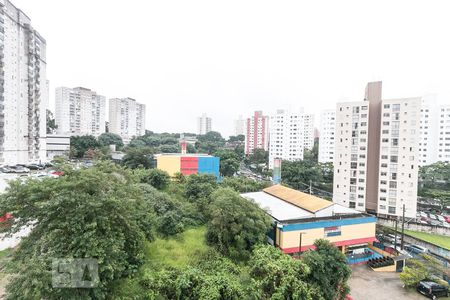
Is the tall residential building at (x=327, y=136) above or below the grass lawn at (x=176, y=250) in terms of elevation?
above

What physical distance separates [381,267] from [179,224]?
12.9 metres

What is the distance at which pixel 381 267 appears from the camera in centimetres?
1375

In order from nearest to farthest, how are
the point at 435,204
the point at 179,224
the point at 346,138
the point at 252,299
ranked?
the point at 252,299 → the point at 179,224 → the point at 346,138 → the point at 435,204

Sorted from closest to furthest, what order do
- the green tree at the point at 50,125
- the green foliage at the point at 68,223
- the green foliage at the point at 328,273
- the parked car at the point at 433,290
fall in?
1. the green foliage at the point at 68,223
2. the green foliage at the point at 328,273
3. the parked car at the point at 433,290
4. the green tree at the point at 50,125

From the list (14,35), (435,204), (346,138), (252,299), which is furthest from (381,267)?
(14,35)

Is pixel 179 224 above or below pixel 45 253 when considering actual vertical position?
below

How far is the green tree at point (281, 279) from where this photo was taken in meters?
8.62

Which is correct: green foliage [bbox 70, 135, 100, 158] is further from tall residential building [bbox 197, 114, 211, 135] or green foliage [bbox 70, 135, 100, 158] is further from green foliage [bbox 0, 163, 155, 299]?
tall residential building [bbox 197, 114, 211, 135]

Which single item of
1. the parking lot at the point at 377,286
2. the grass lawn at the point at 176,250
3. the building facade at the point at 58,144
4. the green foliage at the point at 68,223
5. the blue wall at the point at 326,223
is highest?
the building facade at the point at 58,144

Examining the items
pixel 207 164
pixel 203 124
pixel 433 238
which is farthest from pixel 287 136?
pixel 203 124

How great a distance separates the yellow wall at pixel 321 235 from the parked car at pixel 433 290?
3.94 meters

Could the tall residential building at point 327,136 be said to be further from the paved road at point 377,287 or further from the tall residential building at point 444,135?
the paved road at point 377,287

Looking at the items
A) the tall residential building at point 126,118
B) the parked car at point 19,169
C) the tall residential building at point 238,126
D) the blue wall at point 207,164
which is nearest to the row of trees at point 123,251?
the blue wall at point 207,164

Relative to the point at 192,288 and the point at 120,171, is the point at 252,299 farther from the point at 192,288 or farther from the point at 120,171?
the point at 120,171
